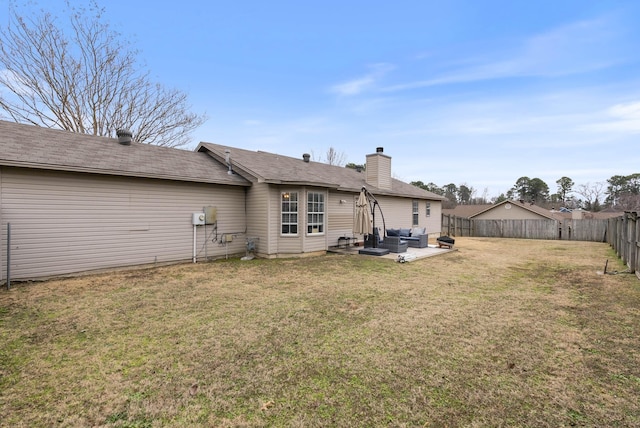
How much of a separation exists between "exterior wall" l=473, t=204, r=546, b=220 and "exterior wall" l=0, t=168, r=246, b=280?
87.7 ft

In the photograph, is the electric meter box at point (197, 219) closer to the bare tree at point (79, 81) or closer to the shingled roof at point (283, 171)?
the shingled roof at point (283, 171)

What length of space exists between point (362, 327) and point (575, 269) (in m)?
8.27

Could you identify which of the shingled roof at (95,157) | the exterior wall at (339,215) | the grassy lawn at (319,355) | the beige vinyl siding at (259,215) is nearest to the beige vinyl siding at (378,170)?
the exterior wall at (339,215)

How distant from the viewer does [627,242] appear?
874 cm

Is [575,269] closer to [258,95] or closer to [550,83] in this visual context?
[550,83]

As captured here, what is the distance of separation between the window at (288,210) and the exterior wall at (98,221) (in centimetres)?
209

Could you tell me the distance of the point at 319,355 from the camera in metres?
3.38

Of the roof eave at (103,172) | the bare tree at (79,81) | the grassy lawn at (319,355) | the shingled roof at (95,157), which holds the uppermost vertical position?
the bare tree at (79,81)

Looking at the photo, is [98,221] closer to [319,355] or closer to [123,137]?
[123,137]

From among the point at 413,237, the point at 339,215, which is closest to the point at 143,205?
the point at 339,215

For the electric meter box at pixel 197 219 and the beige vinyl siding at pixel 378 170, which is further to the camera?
the beige vinyl siding at pixel 378 170

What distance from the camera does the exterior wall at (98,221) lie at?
6.71m

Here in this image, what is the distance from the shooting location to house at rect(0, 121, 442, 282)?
6.80 m

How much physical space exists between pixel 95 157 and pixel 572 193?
61923mm
